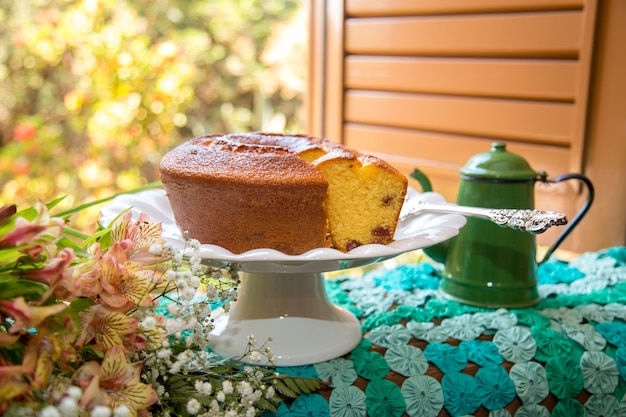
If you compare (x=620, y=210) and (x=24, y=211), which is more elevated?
(x=24, y=211)

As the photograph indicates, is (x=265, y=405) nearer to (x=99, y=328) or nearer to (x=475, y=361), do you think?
(x=99, y=328)

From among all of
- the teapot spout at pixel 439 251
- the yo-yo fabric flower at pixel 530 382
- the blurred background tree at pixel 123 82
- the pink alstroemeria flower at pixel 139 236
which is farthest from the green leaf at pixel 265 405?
the blurred background tree at pixel 123 82

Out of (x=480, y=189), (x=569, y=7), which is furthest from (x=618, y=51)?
(x=480, y=189)

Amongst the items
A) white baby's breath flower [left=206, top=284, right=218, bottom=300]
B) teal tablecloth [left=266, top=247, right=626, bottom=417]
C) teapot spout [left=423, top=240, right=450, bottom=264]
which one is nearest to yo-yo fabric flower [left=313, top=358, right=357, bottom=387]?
teal tablecloth [left=266, top=247, right=626, bottom=417]

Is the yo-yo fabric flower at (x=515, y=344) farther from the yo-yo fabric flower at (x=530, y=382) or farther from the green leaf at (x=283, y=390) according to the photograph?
the green leaf at (x=283, y=390)

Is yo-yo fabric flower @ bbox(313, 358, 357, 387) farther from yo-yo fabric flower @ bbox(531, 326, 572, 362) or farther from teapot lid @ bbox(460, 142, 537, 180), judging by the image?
teapot lid @ bbox(460, 142, 537, 180)

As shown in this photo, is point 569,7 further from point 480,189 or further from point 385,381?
point 385,381

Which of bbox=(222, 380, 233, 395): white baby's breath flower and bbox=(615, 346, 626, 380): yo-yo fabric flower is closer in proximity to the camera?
bbox=(222, 380, 233, 395): white baby's breath flower

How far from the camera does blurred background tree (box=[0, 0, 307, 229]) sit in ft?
10.9

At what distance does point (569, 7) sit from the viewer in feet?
5.63

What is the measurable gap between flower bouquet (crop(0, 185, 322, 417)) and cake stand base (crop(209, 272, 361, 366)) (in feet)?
0.41

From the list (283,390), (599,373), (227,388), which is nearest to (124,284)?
(227,388)

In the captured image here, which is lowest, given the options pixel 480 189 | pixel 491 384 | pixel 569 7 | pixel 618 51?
pixel 491 384

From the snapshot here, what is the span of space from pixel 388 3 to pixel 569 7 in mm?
674
